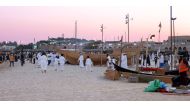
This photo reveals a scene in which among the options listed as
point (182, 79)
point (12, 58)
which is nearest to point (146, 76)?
point (182, 79)

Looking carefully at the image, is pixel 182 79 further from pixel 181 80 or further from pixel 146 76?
pixel 146 76

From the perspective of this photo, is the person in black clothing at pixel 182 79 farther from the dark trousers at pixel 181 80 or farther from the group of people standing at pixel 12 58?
the group of people standing at pixel 12 58

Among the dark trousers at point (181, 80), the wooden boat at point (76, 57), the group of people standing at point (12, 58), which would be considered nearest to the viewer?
the dark trousers at point (181, 80)

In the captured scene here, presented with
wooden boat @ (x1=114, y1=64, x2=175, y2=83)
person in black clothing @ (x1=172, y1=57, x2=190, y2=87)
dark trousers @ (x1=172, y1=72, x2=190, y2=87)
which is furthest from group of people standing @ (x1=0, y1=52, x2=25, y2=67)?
dark trousers @ (x1=172, y1=72, x2=190, y2=87)

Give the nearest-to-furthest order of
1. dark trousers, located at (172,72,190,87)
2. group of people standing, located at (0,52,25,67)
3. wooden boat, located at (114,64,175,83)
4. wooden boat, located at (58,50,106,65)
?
1. dark trousers, located at (172,72,190,87)
2. wooden boat, located at (114,64,175,83)
3. wooden boat, located at (58,50,106,65)
4. group of people standing, located at (0,52,25,67)

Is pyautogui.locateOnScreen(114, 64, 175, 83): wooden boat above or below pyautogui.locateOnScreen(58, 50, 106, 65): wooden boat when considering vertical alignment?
below

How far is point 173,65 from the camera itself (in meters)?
23.6

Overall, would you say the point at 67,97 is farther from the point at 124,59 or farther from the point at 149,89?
the point at 124,59

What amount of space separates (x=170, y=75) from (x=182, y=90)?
4.13 metres

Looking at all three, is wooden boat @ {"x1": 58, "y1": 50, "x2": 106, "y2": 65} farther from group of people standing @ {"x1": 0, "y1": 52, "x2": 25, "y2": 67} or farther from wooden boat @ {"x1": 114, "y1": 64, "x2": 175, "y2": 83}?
wooden boat @ {"x1": 114, "y1": 64, "x2": 175, "y2": 83}

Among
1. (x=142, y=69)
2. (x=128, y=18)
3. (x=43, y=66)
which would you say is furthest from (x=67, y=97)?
(x=128, y=18)

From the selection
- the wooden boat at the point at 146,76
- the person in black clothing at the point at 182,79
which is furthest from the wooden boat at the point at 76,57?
the person in black clothing at the point at 182,79

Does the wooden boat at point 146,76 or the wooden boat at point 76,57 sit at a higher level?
the wooden boat at point 76,57

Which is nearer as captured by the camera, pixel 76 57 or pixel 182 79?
pixel 182 79
